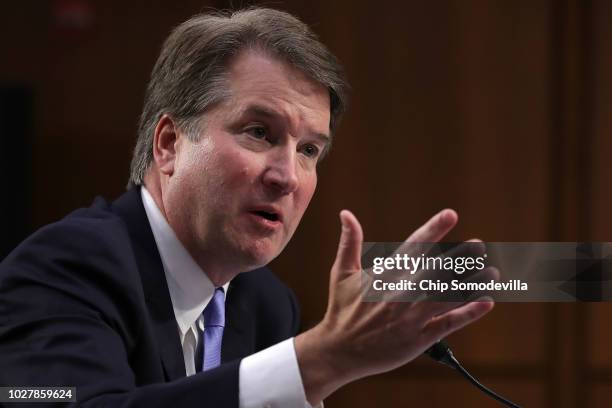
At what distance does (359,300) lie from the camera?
2.63ft

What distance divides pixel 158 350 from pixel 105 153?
1.56 m

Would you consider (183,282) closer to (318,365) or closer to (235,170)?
(235,170)

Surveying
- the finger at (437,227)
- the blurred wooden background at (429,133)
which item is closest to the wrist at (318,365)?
the finger at (437,227)

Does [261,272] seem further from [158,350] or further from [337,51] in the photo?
[337,51]

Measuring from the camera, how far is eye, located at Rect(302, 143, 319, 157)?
1261 millimetres

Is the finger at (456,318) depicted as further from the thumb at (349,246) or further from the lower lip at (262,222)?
the lower lip at (262,222)

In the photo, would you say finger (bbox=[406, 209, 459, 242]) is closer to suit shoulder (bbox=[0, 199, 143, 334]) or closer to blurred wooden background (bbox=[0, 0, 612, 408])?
suit shoulder (bbox=[0, 199, 143, 334])

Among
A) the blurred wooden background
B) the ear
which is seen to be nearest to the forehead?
the ear

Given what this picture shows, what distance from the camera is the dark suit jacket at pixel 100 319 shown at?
903mm

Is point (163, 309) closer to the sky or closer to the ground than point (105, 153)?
closer to the ground

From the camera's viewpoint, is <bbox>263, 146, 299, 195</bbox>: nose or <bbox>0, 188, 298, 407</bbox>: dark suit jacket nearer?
<bbox>0, 188, 298, 407</bbox>: dark suit jacket

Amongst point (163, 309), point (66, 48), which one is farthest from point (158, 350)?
point (66, 48)

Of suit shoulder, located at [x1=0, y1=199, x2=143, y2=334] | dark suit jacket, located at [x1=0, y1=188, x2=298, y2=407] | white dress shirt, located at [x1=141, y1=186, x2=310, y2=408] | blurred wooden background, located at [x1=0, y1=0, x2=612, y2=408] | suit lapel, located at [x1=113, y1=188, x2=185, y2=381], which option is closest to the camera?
dark suit jacket, located at [x1=0, y1=188, x2=298, y2=407]

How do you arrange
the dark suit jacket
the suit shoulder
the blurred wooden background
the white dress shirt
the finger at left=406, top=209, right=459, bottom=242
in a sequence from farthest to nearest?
1. the blurred wooden background
2. the white dress shirt
3. the suit shoulder
4. the dark suit jacket
5. the finger at left=406, top=209, right=459, bottom=242
